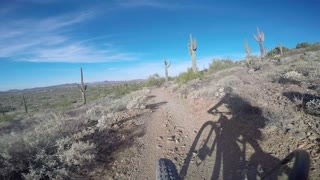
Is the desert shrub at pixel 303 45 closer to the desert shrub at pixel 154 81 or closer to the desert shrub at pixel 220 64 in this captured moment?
the desert shrub at pixel 220 64

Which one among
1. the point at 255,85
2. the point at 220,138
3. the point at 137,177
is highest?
the point at 255,85

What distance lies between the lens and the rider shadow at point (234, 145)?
209 inches

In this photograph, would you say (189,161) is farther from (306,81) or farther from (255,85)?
(306,81)

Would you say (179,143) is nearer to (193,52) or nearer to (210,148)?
(210,148)

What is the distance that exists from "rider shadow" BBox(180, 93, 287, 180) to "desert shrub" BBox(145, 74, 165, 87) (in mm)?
27900

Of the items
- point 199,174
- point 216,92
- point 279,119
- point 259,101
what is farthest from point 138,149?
point 216,92

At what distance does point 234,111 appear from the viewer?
28.2 feet

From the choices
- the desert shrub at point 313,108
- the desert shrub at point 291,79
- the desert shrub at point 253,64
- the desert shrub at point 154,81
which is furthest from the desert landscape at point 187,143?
the desert shrub at point 154,81

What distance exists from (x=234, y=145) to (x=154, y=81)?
3172 cm

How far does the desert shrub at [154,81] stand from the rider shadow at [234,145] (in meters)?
27.9

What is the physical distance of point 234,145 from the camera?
646cm

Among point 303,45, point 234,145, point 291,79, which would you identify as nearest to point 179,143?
point 234,145

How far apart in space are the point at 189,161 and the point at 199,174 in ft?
2.21

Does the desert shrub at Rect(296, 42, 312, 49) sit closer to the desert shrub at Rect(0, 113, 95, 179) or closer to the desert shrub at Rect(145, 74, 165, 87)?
the desert shrub at Rect(145, 74, 165, 87)
